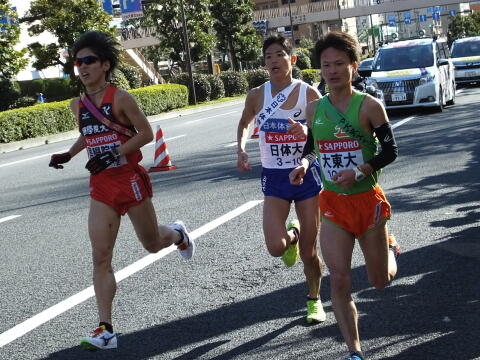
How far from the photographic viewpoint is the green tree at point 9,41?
99.3 ft

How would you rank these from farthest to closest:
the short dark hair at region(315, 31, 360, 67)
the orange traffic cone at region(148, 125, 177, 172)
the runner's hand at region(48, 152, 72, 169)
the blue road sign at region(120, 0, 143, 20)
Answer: the blue road sign at region(120, 0, 143, 20)
the orange traffic cone at region(148, 125, 177, 172)
the runner's hand at region(48, 152, 72, 169)
the short dark hair at region(315, 31, 360, 67)

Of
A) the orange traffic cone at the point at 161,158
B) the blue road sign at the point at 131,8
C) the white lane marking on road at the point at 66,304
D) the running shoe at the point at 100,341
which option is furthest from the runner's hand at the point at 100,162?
the blue road sign at the point at 131,8

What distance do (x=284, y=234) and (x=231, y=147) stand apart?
1172cm

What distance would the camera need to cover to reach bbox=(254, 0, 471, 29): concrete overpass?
247ft

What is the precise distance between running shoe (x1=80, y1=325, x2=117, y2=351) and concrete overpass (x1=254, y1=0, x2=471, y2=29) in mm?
72379

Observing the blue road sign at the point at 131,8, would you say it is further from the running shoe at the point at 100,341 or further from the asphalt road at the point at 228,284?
the running shoe at the point at 100,341

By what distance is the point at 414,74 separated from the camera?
21547mm

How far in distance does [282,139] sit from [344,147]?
1.10 meters

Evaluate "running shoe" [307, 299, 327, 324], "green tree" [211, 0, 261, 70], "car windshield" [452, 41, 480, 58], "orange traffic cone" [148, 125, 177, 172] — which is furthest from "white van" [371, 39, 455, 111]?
"green tree" [211, 0, 261, 70]

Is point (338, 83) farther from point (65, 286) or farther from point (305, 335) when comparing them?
point (65, 286)

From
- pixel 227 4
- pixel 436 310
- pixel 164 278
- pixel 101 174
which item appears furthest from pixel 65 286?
pixel 227 4

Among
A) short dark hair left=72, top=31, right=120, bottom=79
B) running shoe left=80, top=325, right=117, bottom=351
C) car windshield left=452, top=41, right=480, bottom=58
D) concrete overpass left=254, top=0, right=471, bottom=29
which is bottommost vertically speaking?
car windshield left=452, top=41, right=480, bottom=58

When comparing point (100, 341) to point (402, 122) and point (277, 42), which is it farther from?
point (402, 122)

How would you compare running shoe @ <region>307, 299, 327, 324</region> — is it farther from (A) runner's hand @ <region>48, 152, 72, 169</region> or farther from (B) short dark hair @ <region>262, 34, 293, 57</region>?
(A) runner's hand @ <region>48, 152, 72, 169</region>
